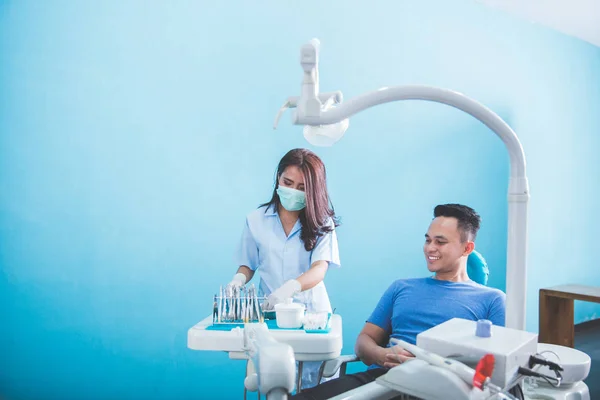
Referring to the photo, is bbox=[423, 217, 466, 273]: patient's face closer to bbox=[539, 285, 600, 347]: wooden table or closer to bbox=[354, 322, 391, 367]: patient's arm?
bbox=[354, 322, 391, 367]: patient's arm

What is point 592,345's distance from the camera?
3.98 meters

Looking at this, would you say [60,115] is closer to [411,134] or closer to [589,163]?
[411,134]

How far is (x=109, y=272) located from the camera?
8.38 feet

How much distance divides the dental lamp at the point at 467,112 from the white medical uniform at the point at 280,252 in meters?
1.15

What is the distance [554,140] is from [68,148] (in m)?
3.50

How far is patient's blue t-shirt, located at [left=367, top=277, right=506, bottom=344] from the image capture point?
179cm

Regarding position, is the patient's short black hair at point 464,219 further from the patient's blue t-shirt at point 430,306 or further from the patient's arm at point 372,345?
the patient's arm at point 372,345

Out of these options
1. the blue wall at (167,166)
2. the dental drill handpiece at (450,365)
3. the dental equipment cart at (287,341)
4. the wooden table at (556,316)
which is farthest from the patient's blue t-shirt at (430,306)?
the wooden table at (556,316)

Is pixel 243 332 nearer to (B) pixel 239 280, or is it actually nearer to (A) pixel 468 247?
(B) pixel 239 280

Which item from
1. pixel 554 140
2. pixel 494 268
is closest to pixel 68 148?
pixel 494 268

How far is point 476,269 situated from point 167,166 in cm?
148

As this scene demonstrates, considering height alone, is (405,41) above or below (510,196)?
above

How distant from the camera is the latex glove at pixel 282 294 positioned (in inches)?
74.8

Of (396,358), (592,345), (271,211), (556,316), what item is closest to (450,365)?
(396,358)
